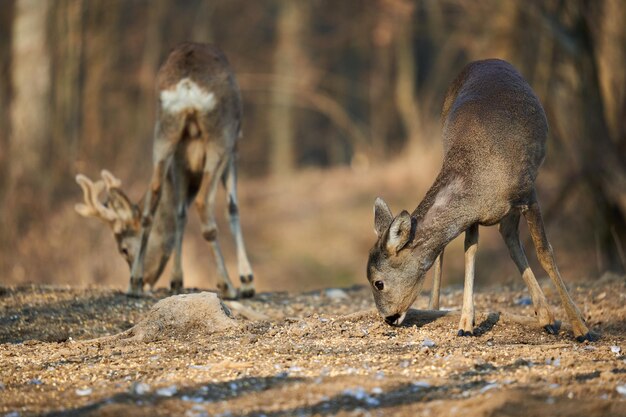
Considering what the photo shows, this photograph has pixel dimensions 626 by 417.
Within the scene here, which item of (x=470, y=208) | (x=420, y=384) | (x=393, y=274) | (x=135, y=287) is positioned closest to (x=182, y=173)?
(x=135, y=287)

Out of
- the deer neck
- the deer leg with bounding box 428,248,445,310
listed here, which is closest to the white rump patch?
the deer leg with bounding box 428,248,445,310

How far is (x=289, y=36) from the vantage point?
119ft

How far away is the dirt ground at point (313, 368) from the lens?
6.05 m

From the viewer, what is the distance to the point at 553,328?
8664 millimetres

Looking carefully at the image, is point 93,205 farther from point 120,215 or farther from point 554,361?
point 554,361

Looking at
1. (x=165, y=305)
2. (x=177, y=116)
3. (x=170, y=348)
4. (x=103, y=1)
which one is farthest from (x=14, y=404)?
(x=103, y=1)

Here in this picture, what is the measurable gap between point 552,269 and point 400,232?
1.32 meters

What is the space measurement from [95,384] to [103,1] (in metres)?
19.6

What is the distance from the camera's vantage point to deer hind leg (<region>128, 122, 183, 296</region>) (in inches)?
436

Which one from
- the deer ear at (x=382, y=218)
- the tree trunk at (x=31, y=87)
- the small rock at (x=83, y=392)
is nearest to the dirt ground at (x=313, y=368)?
the small rock at (x=83, y=392)

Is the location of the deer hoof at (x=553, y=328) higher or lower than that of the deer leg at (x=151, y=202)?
lower

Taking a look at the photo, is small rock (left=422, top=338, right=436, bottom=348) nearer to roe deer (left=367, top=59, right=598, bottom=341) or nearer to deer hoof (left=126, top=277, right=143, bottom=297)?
roe deer (left=367, top=59, right=598, bottom=341)

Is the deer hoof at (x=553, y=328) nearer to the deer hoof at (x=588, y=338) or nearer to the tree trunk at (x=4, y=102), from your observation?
the deer hoof at (x=588, y=338)

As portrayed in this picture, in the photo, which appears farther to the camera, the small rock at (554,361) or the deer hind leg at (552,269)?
the deer hind leg at (552,269)
